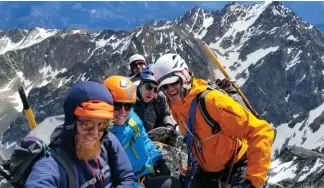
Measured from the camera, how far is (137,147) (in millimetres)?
10047

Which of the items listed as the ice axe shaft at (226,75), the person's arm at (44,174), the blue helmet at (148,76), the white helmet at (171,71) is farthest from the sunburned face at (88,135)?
the blue helmet at (148,76)

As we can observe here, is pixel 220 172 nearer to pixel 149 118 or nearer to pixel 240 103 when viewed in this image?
pixel 240 103

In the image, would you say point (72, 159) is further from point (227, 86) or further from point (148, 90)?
point (148, 90)

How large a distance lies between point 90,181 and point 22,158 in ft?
3.34

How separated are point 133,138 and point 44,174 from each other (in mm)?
4188

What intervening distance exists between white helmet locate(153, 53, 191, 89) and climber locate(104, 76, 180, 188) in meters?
0.74

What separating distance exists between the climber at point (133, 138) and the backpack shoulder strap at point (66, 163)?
10.6 feet

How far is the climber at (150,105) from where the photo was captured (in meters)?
12.8

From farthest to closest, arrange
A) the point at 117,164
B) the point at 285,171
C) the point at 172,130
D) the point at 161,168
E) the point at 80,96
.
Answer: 1. the point at 285,171
2. the point at 172,130
3. the point at 161,168
4. the point at 117,164
5. the point at 80,96

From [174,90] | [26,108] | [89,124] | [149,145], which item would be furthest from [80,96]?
[149,145]

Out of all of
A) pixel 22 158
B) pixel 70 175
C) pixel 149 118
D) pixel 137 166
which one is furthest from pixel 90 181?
pixel 149 118

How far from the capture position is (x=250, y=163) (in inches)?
326

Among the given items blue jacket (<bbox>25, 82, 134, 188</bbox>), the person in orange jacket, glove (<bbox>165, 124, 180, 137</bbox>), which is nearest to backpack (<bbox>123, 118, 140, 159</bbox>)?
the person in orange jacket

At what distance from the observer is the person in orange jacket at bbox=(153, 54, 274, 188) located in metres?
8.17
